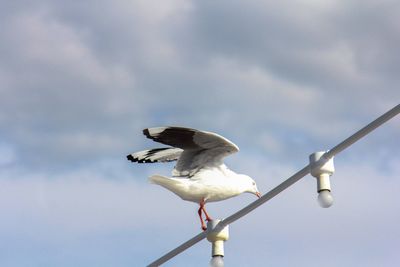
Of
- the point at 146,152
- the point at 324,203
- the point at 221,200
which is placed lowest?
the point at 324,203

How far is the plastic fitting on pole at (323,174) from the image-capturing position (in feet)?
25.0

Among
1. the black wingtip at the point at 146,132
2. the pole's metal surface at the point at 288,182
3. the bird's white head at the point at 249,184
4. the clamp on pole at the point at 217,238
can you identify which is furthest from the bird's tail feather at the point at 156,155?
the clamp on pole at the point at 217,238

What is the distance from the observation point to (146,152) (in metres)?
14.5

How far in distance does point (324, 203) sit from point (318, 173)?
0.94 ft

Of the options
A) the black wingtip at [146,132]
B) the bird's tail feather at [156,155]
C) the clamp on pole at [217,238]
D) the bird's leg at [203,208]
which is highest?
the bird's tail feather at [156,155]

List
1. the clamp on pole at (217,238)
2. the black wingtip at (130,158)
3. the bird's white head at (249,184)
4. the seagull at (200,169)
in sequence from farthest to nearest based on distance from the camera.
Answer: the black wingtip at (130,158) < the bird's white head at (249,184) < the seagull at (200,169) < the clamp on pole at (217,238)

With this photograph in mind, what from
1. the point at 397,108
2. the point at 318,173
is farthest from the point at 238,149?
the point at 397,108

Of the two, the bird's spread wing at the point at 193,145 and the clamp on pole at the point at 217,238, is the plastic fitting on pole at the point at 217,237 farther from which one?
the bird's spread wing at the point at 193,145

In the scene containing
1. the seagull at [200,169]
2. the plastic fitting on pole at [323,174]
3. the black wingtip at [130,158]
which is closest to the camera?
the plastic fitting on pole at [323,174]

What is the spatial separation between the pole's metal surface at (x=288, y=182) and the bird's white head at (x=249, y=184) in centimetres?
304

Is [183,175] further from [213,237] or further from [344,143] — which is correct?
[344,143]

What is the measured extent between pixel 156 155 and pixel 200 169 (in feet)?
6.86

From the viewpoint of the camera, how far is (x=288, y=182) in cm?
788

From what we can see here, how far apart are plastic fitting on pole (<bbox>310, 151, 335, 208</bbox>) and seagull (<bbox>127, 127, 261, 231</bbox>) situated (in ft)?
13.5
